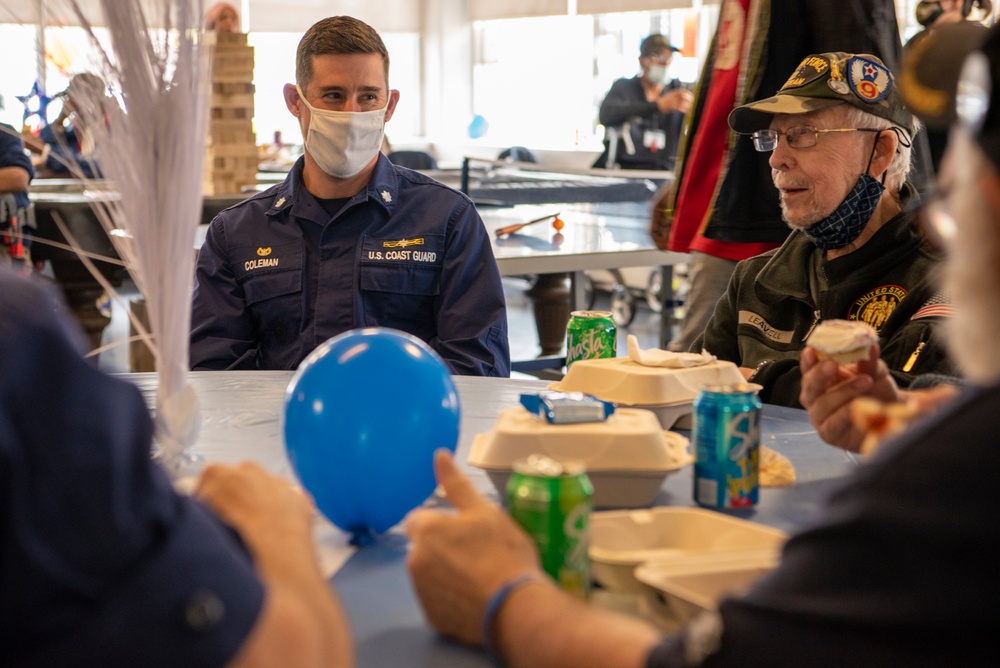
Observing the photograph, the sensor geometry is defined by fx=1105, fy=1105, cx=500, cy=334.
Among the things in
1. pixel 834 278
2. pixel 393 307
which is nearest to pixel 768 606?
pixel 834 278

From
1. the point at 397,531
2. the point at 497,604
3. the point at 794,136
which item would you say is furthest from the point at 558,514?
the point at 794,136

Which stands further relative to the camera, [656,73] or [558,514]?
[656,73]

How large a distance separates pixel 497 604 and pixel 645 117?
24.2ft

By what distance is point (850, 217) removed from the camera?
2.34 metres

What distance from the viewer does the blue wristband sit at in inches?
40.7

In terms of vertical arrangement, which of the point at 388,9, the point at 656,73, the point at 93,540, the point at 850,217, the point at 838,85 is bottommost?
the point at 93,540

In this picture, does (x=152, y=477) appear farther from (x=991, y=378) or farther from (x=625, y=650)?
(x=991, y=378)

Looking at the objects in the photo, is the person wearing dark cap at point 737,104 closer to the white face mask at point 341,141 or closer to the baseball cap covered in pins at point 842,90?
the baseball cap covered in pins at point 842,90

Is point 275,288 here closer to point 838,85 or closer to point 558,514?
point 838,85

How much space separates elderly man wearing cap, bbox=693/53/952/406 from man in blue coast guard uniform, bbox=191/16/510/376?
58 cm

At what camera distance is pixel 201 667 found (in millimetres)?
795

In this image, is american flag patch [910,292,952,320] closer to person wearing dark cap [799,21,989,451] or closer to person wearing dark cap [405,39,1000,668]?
person wearing dark cap [799,21,989,451]

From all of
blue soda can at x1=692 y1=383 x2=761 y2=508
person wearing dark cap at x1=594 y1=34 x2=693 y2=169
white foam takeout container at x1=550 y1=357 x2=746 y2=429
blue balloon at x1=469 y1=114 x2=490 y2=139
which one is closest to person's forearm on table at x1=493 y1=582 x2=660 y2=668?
Result: blue soda can at x1=692 y1=383 x2=761 y2=508

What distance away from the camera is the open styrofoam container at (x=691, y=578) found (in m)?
1.08
